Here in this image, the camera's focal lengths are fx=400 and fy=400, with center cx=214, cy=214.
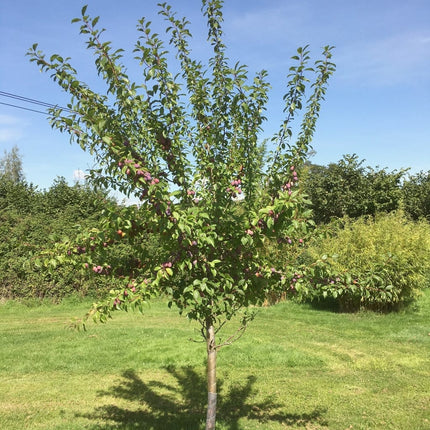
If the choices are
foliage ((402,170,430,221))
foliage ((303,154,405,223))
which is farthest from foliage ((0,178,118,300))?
foliage ((402,170,430,221))

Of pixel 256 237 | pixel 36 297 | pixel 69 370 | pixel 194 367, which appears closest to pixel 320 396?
pixel 194 367

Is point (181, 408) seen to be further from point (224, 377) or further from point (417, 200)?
point (417, 200)

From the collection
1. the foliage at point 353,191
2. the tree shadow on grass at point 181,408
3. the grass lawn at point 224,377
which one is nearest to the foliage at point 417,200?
the foliage at point 353,191

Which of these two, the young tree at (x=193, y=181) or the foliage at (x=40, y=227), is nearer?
the young tree at (x=193, y=181)

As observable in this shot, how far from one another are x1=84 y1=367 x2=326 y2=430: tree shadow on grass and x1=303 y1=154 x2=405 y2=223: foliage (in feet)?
57.5

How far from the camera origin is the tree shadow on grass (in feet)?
17.3

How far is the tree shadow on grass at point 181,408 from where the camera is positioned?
5258mm

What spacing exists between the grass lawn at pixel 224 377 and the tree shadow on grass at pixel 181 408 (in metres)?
0.02

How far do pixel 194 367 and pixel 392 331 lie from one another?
19.4 ft

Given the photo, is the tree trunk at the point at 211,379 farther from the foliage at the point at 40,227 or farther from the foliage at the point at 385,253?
the foliage at the point at 40,227

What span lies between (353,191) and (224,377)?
19047mm

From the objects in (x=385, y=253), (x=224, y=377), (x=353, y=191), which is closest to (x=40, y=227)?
(x=224, y=377)

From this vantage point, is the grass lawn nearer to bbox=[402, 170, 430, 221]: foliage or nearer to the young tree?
the young tree

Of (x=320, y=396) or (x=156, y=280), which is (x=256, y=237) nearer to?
(x=156, y=280)
